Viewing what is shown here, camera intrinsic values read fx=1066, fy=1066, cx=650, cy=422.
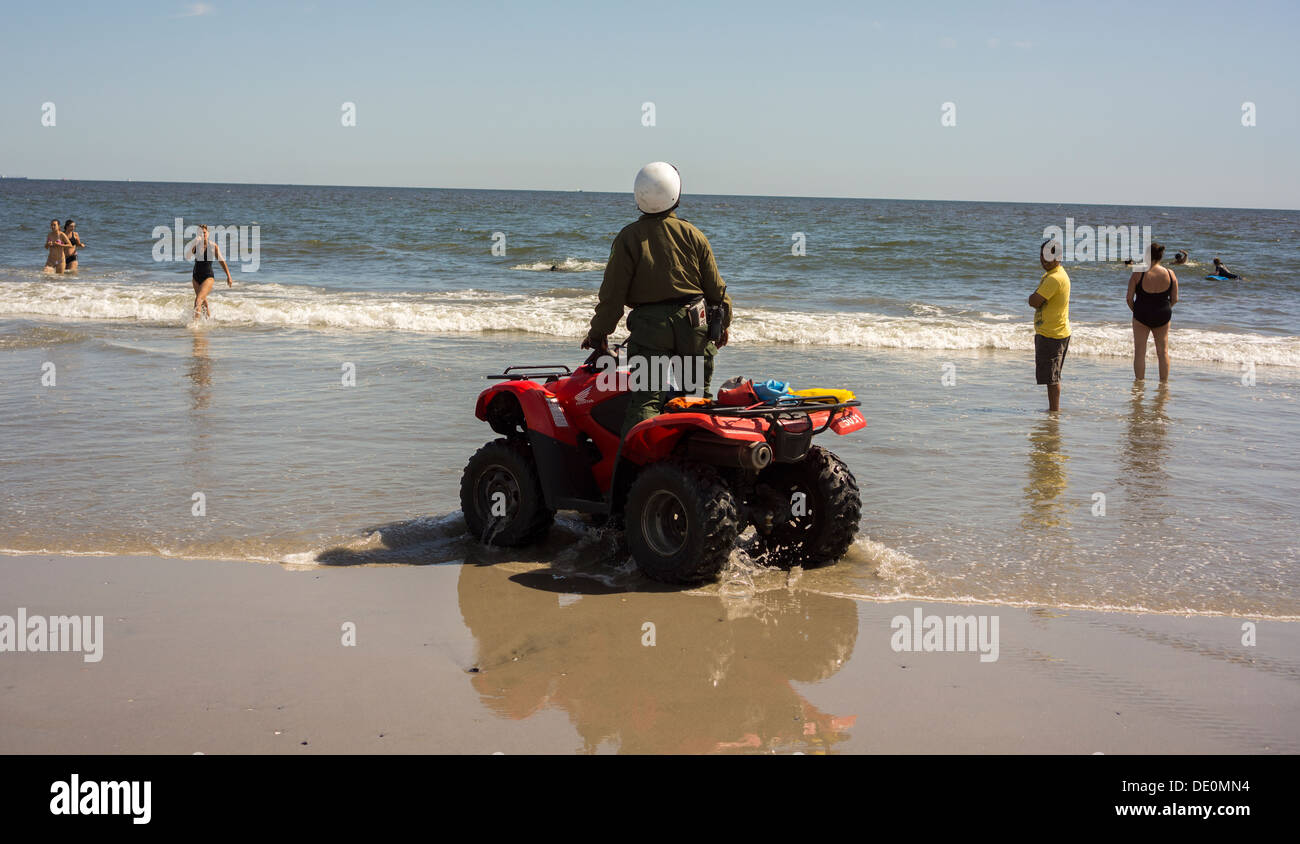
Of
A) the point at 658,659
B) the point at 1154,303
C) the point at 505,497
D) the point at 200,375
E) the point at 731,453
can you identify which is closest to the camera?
the point at 658,659

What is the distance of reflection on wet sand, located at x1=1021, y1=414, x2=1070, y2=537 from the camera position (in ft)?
20.7

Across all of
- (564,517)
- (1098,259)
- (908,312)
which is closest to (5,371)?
(564,517)

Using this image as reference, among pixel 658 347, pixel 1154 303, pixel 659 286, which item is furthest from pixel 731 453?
pixel 1154 303

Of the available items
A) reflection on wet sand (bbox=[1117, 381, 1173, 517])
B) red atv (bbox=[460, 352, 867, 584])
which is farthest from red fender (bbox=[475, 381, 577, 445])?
reflection on wet sand (bbox=[1117, 381, 1173, 517])

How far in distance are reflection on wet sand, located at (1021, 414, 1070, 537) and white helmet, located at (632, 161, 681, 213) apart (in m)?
2.89

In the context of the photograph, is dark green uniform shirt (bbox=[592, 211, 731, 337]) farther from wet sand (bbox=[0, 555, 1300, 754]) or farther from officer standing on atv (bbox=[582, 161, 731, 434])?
wet sand (bbox=[0, 555, 1300, 754])

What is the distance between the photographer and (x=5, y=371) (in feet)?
35.9

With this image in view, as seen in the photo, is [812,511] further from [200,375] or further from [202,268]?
[202,268]

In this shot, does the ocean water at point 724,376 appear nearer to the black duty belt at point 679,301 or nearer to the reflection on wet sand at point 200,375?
the reflection on wet sand at point 200,375

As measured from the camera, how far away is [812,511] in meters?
5.39

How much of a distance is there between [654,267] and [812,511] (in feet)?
4.82
